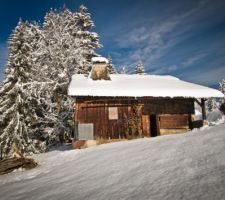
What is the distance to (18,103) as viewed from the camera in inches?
998

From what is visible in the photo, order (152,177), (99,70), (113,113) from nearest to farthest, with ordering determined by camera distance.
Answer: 1. (152,177)
2. (113,113)
3. (99,70)

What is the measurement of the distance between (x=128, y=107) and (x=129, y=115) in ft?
2.03

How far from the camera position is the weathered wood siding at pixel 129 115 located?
68.0ft

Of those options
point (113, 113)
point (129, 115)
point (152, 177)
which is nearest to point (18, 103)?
point (113, 113)

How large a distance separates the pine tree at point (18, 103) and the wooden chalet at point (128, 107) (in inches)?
223

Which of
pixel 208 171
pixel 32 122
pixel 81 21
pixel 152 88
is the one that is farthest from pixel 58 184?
pixel 81 21

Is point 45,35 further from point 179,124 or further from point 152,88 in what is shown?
point 179,124

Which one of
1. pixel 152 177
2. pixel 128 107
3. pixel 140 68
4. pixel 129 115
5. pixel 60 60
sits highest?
pixel 140 68

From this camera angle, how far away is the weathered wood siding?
20.7m

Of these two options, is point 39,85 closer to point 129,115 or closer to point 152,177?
point 129,115

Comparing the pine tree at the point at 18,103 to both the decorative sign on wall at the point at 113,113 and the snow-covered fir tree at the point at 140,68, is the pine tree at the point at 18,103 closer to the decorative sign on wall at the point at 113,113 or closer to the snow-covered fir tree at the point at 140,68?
the decorative sign on wall at the point at 113,113

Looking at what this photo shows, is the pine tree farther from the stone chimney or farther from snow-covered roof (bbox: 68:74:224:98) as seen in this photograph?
the stone chimney

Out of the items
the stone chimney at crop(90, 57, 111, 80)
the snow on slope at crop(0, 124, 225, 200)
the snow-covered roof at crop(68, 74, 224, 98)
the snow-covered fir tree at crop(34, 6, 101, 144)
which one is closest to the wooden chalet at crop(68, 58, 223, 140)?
the snow-covered roof at crop(68, 74, 224, 98)

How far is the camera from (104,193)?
656 cm
